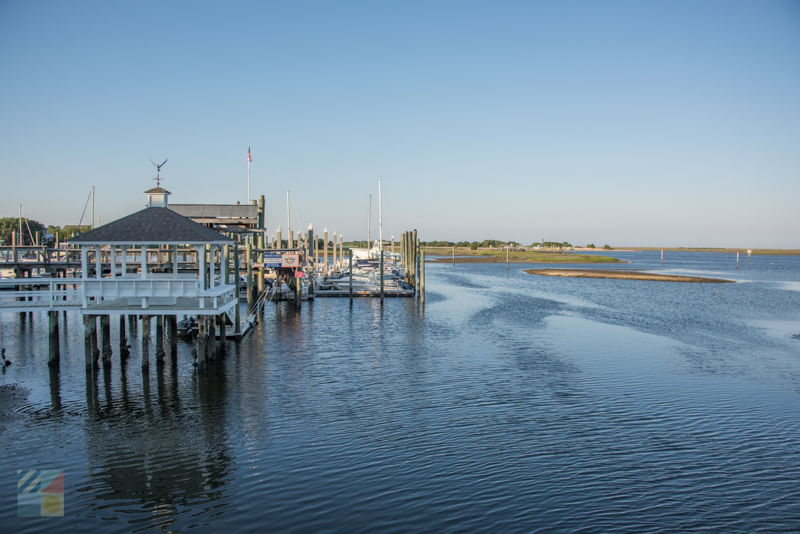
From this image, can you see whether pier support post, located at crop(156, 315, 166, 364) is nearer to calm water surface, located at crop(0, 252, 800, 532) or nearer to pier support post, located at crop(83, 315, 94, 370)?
calm water surface, located at crop(0, 252, 800, 532)

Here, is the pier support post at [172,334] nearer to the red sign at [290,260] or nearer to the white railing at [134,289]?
the white railing at [134,289]

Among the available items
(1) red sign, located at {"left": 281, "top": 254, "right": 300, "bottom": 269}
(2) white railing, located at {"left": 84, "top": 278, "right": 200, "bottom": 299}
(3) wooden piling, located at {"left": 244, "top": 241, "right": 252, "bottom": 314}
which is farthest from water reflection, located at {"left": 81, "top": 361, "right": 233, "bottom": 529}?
(1) red sign, located at {"left": 281, "top": 254, "right": 300, "bottom": 269}

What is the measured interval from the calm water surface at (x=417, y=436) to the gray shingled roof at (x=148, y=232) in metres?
4.84

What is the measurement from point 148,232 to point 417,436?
11.7 metres

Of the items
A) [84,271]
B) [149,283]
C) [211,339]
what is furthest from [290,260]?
[149,283]

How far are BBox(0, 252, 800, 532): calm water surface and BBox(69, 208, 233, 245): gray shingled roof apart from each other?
15.9 feet

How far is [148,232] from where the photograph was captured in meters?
18.6

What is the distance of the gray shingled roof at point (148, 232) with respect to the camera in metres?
18.2

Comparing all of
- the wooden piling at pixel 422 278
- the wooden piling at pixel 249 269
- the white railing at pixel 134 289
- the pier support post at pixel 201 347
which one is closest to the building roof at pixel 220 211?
the wooden piling at pixel 249 269

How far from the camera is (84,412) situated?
15.3m

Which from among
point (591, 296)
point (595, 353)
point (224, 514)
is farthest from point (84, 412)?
point (591, 296)

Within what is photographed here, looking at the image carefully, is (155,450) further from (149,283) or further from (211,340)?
(211,340)

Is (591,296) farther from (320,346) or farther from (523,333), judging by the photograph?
(320,346)

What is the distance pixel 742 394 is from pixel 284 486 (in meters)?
15.9
